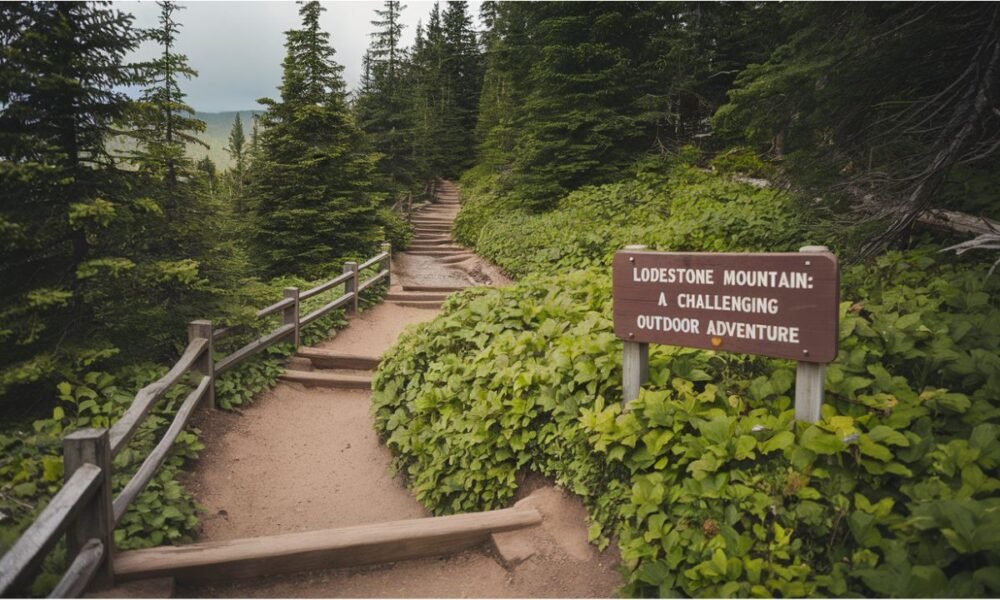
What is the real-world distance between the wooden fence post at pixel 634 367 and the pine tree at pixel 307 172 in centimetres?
1093

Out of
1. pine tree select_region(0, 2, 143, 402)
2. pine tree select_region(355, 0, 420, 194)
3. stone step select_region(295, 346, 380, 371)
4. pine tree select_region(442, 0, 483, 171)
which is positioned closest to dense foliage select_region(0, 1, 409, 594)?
pine tree select_region(0, 2, 143, 402)

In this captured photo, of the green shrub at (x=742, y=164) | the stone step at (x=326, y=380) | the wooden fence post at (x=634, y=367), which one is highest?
the green shrub at (x=742, y=164)

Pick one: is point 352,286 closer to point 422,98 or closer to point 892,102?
point 892,102

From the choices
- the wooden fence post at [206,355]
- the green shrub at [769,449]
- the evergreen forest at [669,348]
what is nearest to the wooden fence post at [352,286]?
the evergreen forest at [669,348]

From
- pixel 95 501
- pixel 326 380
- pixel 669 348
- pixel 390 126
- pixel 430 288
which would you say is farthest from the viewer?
pixel 390 126

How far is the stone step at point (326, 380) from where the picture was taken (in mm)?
7598

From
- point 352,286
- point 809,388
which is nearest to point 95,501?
point 809,388

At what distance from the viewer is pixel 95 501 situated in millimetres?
3154

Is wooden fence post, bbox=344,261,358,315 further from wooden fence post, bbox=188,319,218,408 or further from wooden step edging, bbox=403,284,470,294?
wooden fence post, bbox=188,319,218,408

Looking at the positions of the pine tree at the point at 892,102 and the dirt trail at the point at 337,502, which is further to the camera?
the pine tree at the point at 892,102

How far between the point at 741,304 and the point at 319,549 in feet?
10.3

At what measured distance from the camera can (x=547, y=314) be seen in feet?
18.9

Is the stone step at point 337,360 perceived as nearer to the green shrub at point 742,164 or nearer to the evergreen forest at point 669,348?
the evergreen forest at point 669,348

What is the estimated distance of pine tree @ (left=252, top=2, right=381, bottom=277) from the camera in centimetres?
1332
